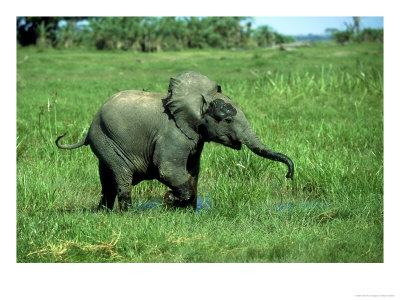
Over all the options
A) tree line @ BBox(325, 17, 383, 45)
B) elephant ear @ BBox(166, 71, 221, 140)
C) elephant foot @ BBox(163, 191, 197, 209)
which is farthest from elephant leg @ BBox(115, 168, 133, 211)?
tree line @ BBox(325, 17, 383, 45)

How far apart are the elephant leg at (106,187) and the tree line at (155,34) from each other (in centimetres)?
984

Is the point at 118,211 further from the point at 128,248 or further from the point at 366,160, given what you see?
the point at 366,160

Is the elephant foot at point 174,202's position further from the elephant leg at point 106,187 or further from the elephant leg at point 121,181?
the elephant leg at point 106,187

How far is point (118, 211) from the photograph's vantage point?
16.5 feet

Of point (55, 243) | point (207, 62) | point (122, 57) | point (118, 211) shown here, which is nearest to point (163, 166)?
point (118, 211)

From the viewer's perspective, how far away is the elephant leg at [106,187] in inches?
200

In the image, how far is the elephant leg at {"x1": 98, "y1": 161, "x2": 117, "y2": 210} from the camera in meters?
5.07

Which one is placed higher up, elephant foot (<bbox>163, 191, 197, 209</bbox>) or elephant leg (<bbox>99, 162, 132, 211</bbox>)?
elephant leg (<bbox>99, 162, 132, 211</bbox>)

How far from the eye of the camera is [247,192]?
5.29 m

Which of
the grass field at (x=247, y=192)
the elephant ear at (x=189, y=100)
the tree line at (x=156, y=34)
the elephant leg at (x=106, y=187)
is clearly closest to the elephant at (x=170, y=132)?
the elephant ear at (x=189, y=100)

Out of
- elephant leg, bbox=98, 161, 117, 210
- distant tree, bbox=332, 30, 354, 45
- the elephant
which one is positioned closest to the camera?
the elephant

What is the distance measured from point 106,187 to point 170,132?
859mm

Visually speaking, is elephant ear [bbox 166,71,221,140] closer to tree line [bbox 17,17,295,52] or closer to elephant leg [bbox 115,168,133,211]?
elephant leg [bbox 115,168,133,211]

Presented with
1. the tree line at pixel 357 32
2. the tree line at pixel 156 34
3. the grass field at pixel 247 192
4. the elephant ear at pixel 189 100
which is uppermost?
the tree line at pixel 156 34
